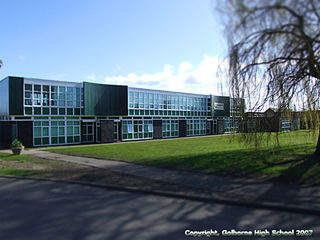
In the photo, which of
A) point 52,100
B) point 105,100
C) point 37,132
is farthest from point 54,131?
point 105,100

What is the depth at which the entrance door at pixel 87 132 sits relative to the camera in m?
29.2

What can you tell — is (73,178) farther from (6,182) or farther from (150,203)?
(150,203)

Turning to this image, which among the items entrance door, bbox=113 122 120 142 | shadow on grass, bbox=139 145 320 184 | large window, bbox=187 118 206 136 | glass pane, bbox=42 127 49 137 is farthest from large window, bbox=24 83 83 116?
large window, bbox=187 118 206 136

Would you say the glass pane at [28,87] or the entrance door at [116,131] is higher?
the glass pane at [28,87]

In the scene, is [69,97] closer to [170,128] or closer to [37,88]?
[37,88]

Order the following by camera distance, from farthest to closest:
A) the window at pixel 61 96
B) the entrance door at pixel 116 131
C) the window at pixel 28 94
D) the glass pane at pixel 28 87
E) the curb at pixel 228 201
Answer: the entrance door at pixel 116 131 → the window at pixel 61 96 → the glass pane at pixel 28 87 → the window at pixel 28 94 → the curb at pixel 228 201

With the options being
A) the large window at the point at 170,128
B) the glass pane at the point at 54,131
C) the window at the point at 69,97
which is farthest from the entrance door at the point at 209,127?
the glass pane at the point at 54,131

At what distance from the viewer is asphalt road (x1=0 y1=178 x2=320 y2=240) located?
16.0 feet

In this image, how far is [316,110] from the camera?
1188 cm

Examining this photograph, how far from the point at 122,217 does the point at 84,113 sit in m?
23.9

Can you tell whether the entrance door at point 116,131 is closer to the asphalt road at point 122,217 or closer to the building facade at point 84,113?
the building facade at point 84,113

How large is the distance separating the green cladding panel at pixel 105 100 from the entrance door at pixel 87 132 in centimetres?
151

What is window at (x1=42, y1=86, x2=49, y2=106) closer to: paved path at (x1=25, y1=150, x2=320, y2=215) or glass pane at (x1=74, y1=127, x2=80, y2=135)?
glass pane at (x1=74, y1=127, x2=80, y2=135)

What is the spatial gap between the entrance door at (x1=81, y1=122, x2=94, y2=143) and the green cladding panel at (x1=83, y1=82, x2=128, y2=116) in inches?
59.6
